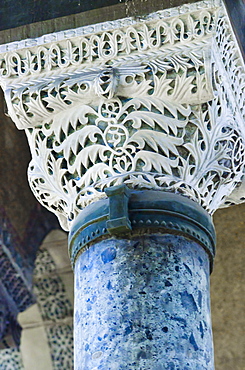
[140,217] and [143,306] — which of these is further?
[140,217]

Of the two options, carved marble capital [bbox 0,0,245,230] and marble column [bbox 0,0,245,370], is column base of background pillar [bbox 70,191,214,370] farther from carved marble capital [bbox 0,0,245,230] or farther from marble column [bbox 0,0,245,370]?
carved marble capital [bbox 0,0,245,230]

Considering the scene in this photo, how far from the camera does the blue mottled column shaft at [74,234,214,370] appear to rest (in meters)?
2.70

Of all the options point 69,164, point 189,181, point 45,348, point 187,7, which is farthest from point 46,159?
point 45,348

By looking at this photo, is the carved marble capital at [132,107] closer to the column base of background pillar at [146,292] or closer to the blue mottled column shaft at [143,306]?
the column base of background pillar at [146,292]

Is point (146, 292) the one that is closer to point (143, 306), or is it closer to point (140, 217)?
point (143, 306)

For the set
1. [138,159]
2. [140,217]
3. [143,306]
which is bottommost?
[143,306]

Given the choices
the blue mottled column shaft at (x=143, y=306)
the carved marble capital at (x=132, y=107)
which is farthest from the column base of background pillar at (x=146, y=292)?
the carved marble capital at (x=132, y=107)

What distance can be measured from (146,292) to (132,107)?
748 mm

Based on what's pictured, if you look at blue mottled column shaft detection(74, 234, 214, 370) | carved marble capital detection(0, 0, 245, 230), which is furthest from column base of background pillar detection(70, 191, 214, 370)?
carved marble capital detection(0, 0, 245, 230)

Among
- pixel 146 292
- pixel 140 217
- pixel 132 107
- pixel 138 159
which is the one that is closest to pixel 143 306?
pixel 146 292

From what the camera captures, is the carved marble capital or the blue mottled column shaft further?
the carved marble capital

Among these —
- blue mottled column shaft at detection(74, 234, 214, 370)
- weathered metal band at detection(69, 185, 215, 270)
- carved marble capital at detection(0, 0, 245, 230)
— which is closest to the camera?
blue mottled column shaft at detection(74, 234, 214, 370)

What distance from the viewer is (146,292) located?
279cm

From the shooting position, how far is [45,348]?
6309mm
